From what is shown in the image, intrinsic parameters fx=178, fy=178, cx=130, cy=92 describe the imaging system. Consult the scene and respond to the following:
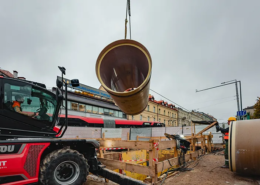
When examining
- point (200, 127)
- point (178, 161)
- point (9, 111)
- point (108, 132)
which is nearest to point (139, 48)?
point (9, 111)

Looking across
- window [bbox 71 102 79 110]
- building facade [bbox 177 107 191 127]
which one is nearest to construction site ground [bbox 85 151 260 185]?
window [bbox 71 102 79 110]

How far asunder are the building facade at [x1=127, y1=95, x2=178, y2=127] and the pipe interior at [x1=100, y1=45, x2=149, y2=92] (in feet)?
109

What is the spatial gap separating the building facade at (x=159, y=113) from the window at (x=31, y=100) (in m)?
33.5

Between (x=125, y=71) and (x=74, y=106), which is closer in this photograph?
(x=125, y=71)

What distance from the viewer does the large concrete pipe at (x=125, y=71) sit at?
3.07m

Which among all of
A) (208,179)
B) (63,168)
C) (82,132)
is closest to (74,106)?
(82,132)

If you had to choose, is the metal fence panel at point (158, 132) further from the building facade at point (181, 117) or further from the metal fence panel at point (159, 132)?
the building facade at point (181, 117)

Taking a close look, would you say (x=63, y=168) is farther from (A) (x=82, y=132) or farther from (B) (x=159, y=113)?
(B) (x=159, y=113)

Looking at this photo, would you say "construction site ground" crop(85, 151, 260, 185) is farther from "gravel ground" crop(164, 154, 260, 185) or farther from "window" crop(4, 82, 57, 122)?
"window" crop(4, 82, 57, 122)

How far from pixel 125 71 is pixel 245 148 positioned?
3.41m

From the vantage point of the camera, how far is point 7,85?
344 centimetres

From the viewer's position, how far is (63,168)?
3662mm

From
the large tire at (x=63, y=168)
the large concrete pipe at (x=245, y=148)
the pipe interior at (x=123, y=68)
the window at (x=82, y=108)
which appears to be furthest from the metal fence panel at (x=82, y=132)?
the large concrete pipe at (x=245, y=148)

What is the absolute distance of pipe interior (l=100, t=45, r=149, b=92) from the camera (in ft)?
11.2
